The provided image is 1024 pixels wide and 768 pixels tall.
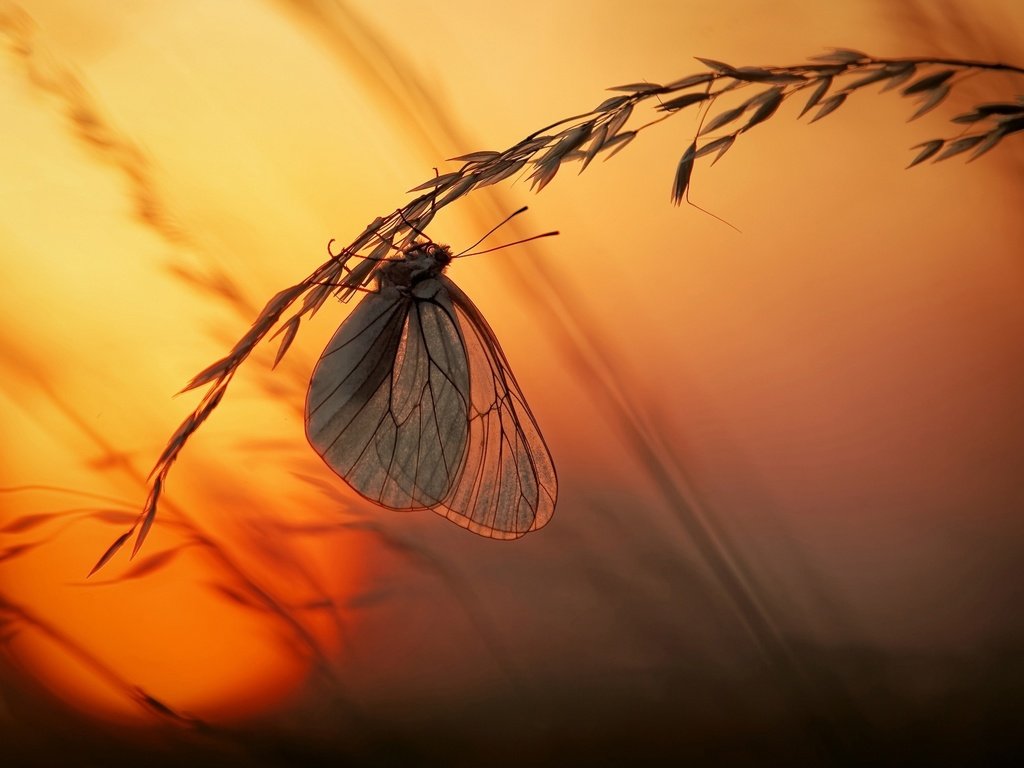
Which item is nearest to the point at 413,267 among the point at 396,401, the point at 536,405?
the point at 396,401

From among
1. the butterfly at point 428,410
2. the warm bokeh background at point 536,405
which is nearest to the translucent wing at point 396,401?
the butterfly at point 428,410

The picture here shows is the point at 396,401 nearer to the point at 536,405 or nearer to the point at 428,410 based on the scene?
the point at 428,410

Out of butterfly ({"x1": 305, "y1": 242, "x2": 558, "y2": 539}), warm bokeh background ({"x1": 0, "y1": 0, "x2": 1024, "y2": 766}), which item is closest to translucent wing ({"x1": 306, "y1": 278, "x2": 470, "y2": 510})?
butterfly ({"x1": 305, "y1": 242, "x2": 558, "y2": 539})

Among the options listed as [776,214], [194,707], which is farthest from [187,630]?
[776,214]

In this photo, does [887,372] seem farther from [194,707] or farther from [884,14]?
[194,707]

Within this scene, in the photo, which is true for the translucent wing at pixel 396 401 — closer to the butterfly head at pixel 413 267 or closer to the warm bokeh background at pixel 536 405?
the butterfly head at pixel 413 267
